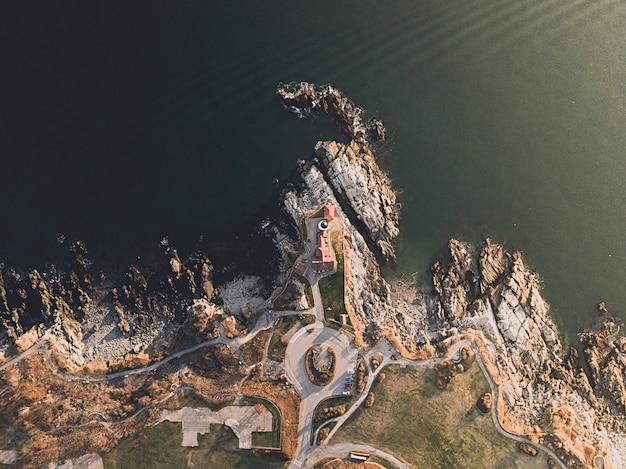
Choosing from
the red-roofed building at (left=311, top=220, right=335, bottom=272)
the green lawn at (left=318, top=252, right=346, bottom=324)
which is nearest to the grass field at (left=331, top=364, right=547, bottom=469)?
the green lawn at (left=318, top=252, right=346, bottom=324)

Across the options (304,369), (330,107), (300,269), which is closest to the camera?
(304,369)

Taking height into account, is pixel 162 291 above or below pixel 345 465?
above

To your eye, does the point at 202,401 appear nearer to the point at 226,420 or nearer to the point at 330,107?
the point at 226,420

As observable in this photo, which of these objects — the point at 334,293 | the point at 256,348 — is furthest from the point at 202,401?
the point at 334,293

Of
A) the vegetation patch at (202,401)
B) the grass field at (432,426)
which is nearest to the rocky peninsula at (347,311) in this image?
the vegetation patch at (202,401)

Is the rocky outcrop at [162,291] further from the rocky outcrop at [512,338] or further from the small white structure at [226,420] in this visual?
Answer: the rocky outcrop at [512,338]

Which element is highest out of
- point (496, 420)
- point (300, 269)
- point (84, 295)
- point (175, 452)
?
point (300, 269)

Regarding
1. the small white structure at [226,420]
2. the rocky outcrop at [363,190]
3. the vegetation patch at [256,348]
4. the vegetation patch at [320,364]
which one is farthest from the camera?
the rocky outcrop at [363,190]

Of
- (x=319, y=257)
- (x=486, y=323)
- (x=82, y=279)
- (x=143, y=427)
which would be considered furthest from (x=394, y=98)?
(x=143, y=427)
